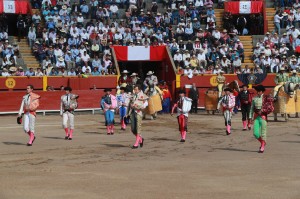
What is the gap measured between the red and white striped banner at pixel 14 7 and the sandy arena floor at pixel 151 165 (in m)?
13.3

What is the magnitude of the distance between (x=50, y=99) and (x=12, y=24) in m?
8.01

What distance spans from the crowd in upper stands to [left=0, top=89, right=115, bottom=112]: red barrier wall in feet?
3.67

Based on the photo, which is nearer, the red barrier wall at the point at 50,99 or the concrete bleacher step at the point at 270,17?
the red barrier wall at the point at 50,99

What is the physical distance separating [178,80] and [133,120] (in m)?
15.3

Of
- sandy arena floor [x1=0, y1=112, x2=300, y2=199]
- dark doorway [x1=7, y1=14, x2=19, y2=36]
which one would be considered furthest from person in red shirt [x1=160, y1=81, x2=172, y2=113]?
dark doorway [x1=7, y1=14, x2=19, y2=36]

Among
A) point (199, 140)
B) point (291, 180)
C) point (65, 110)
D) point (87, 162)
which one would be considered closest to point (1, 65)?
point (65, 110)

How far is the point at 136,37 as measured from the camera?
34.6 meters

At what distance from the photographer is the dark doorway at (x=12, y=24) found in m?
36.2

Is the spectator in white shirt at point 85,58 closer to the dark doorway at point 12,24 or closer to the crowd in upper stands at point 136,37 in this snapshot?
the crowd in upper stands at point 136,37

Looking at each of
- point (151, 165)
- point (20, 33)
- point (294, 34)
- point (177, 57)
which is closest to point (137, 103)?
point (151, 165)

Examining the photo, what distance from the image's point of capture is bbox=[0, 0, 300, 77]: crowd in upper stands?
32.5m

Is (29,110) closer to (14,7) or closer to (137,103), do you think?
(137,103)

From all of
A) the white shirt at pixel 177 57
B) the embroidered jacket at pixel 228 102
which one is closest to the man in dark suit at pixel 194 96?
the white shirt at pixel 177 57

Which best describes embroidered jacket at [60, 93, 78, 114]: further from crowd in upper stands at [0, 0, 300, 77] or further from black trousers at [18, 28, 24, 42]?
black trousers at [18, 28, 24, 42]
